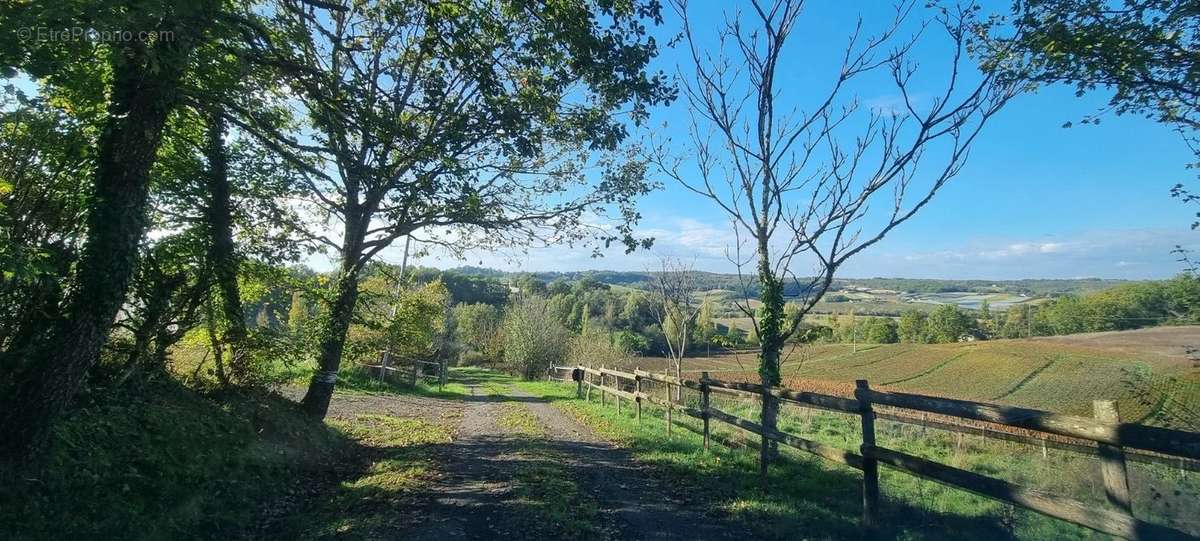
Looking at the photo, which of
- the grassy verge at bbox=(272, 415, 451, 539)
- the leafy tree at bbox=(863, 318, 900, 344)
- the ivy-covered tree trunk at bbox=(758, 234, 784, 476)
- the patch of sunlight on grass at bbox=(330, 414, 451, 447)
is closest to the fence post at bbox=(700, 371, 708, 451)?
the ivy-covered tree trunk at bbox=(758, 234, 784, 476)

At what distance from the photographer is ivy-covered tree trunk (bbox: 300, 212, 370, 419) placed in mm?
10445

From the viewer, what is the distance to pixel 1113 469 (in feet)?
12.6

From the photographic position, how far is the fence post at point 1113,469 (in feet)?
12.4

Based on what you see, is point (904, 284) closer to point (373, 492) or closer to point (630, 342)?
point (630, 342)

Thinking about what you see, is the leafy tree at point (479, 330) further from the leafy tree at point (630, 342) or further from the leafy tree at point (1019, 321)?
the leafy tree at point (1019, 321)

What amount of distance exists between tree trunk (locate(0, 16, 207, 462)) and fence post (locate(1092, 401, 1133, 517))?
7.65 meters

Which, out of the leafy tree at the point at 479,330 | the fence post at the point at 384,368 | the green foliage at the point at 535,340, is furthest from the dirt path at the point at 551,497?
the leafy tree at the point at 479,330

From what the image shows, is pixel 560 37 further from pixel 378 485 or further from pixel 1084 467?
pixel 1084 467

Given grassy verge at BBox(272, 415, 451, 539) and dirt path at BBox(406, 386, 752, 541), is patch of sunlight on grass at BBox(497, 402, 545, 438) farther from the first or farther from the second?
grassy verge at BBox(272, 415, 451, 539)

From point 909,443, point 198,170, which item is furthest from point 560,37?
point 909,443

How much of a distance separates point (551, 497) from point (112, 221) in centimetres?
515

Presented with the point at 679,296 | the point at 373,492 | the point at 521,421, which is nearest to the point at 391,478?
the point at 373,492

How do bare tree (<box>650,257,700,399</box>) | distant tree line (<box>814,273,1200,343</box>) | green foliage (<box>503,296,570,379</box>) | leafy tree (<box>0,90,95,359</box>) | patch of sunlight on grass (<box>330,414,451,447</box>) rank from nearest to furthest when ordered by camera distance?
leafy tree (<box>0,90,95,359</box>), distant tree line (<box>814,273,1200,343</box>), patch of sunlight on grass (<box>330,414,451,447</box>), bare tree (<box>650,257,700,399</box>), green foliage (<box>503,296,570,379</box>)

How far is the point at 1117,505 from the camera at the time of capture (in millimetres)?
3820
